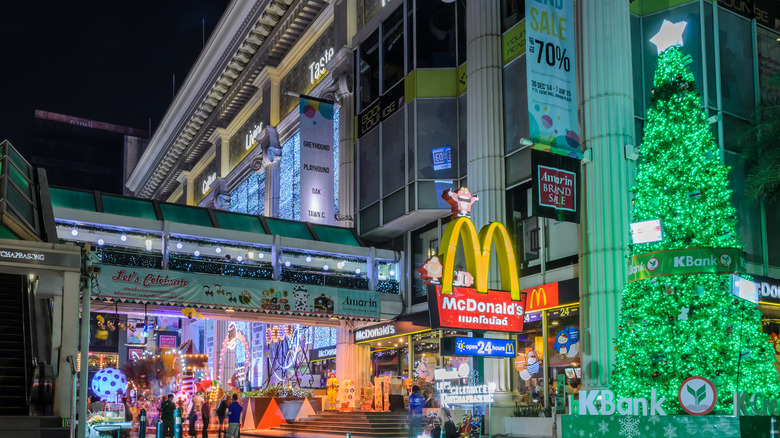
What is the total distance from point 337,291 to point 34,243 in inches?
683

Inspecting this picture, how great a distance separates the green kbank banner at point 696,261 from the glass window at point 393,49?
53.9ft

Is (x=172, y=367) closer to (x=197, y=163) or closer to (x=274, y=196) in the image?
(x=274, y=196)

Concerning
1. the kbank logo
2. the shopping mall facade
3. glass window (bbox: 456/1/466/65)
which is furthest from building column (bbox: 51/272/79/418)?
glass window (bbox: 456/1/466/65)

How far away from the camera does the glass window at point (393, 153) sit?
3080cm

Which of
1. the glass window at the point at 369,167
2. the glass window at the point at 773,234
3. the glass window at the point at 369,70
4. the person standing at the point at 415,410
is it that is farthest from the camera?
the glass window at the point at 369,70

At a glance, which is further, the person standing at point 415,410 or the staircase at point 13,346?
the person standing at point 415,410

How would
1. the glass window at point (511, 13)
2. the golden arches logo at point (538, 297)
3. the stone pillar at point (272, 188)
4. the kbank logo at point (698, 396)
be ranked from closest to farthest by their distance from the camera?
the kbank logo at point (698, 396) → the golden arches logo at point (538, 297) → the glass window at point (511, 13) → the stone pillar at point (272, 188)

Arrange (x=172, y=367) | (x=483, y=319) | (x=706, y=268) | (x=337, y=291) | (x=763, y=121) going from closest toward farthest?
1. (x=706, y=268)
2. (x=483, y=319)
3. (x=763, y=121)
4. (x=337, y=291)
5. (x=172, y=367)

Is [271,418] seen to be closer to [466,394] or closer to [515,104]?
[466,394]

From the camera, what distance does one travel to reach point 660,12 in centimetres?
2242

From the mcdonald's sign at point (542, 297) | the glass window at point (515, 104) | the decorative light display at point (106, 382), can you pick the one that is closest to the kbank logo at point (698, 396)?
the mcdonald's sign at point (542, 297)

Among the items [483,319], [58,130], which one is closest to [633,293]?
[483,319]

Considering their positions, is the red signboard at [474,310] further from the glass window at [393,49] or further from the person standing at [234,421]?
the glass window at [393,49]

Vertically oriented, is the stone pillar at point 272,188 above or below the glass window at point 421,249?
above
